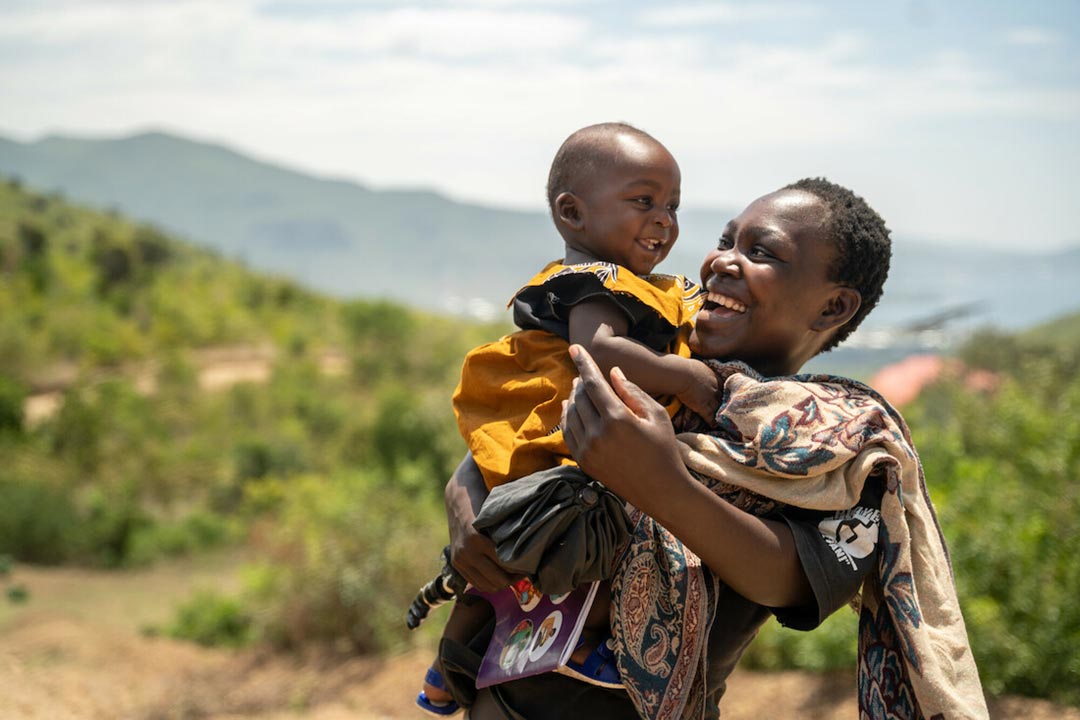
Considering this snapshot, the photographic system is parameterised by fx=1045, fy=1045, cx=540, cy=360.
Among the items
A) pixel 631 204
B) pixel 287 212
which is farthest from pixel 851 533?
pixel 287 212

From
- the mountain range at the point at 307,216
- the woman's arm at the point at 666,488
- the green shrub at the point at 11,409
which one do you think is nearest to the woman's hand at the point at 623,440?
the woman's arm at the point at 666,488

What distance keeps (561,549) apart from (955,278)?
34602mm

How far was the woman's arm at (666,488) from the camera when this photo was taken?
5.12ft

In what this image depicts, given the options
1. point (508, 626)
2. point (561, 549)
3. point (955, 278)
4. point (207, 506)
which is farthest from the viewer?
point (955, 278)

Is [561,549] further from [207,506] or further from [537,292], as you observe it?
[207,506]

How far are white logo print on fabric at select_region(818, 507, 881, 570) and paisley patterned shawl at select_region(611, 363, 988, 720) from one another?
3 centimetres

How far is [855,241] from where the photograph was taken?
1.76 metres

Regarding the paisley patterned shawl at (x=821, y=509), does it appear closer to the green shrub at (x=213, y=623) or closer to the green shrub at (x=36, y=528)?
the green shrub at (x=213, y=623)

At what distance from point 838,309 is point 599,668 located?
0.74 m

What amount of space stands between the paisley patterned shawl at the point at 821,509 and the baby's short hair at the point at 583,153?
1.68 ft

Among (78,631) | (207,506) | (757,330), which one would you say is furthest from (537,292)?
(207,506)

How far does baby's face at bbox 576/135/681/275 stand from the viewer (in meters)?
1.96

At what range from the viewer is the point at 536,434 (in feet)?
5.89

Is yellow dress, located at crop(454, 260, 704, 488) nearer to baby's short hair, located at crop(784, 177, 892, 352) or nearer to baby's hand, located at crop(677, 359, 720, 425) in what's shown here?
baby's hand, located at crop(677, 359, 720, 425)
